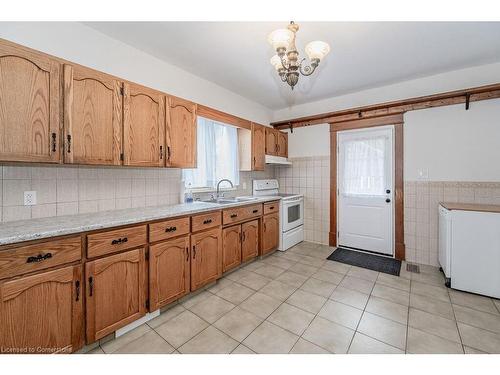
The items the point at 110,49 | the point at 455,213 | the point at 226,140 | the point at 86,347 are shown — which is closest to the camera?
the point at 86,347

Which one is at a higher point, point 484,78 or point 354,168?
point 484,78

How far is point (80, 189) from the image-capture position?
1929 mm

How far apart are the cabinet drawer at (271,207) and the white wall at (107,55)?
1671 millimetres

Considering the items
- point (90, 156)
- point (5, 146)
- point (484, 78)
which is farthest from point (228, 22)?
point (484, 78)

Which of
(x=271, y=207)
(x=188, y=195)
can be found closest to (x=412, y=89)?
(x=271, y=207)

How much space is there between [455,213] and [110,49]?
3903mm

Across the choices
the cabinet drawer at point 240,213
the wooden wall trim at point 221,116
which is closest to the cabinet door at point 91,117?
the wooden wall trim at point 221,116

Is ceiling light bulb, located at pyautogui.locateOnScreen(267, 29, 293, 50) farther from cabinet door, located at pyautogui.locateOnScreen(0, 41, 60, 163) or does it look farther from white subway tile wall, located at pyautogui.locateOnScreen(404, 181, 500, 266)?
white subway tile wall, located at pyautogui.locateOnScreen(404, 181, 500, 266)

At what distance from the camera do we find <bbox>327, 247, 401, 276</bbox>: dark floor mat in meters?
2.93

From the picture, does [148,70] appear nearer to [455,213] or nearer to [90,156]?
[90,156]

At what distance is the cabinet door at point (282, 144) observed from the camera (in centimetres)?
411

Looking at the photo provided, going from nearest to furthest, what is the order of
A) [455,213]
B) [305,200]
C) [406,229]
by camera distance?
[455,213] → [406,229] → [305,200]

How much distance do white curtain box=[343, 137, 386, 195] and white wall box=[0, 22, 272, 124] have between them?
230cm

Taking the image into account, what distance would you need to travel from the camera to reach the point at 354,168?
11.8 feet
